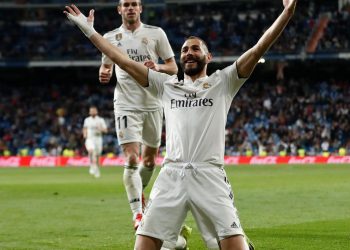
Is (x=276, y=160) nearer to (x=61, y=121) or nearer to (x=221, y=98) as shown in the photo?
(x=61, y=121)

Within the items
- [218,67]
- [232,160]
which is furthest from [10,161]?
[218,67]

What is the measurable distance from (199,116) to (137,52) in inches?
160

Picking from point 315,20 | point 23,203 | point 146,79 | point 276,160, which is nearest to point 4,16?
point 315,20

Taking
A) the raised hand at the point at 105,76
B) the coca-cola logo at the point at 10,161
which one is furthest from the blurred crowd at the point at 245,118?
the raised hand at the point at 105,76

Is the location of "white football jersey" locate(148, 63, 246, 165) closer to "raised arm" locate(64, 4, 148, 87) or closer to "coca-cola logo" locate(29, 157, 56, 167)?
"raised arm" locate(64, 4, 148, 87)

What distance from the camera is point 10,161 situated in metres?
42.6

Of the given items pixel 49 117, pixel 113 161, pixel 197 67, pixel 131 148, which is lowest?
pixel 113 161

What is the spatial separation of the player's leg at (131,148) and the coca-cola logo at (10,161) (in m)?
31.7

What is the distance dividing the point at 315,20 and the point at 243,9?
5071 millimetres

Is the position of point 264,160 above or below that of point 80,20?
below

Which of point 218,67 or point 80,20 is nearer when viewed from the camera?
point 80,20

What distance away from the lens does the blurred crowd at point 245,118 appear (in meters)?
41.5

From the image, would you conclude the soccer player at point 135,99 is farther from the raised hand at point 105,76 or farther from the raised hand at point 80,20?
the raised hand at point 80,20

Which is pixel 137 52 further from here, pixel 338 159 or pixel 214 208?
pixel 338 159
